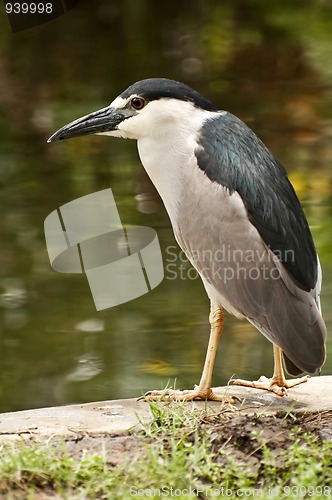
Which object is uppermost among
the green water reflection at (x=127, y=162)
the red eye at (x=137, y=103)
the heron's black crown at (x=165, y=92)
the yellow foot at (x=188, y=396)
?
the heron's black crown at (x=165, y=92)

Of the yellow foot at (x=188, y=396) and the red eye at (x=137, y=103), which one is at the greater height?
the red eye at (x=137, y=103)

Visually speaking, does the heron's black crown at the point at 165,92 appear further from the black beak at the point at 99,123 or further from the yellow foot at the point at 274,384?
the yellow foot at the point at 274,384

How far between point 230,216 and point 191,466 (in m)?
1.32

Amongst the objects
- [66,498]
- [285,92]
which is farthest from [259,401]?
[285,92]

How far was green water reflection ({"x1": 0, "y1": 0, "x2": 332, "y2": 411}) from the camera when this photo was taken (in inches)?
261

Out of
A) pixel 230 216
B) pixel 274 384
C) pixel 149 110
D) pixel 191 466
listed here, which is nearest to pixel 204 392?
pixel 274 384

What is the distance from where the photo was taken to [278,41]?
44.1 ft

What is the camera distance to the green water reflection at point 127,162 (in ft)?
21.8

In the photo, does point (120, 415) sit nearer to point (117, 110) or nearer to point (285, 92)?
point (117, 110)

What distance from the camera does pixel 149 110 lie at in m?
4.62

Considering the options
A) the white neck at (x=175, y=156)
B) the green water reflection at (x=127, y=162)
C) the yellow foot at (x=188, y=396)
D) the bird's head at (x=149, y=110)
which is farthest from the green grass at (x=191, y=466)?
the green water reflection at (x=127, y=162)

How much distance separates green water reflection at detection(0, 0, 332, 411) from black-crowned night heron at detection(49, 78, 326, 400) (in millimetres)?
1944

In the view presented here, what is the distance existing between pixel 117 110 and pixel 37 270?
3.43 meters

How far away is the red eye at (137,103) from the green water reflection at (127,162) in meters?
2.25
